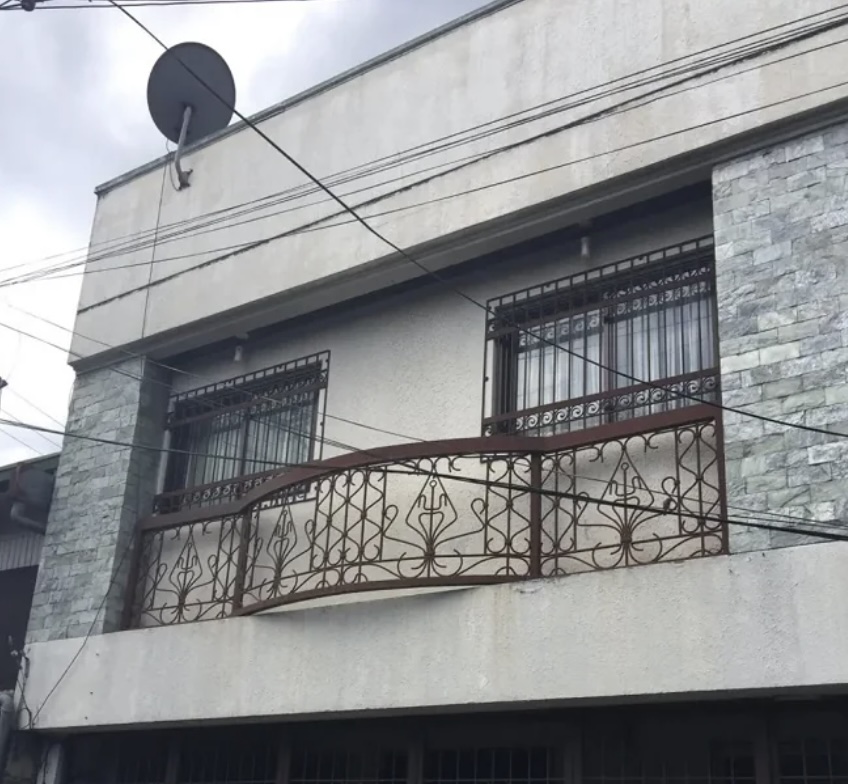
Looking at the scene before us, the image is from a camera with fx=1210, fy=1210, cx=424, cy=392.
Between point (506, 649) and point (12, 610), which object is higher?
point (12, 610)

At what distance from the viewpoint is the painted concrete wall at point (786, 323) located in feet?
20.3

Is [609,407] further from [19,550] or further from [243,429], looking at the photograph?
[19,550]

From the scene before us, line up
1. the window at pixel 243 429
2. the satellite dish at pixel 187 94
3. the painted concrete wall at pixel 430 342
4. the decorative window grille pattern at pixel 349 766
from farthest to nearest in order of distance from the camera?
the satellite dish at pixel 187 94
the window at pixel 243 429
the painted concrete wall at pixel 430 342
the decorative window grille pattern at pixel 349 766

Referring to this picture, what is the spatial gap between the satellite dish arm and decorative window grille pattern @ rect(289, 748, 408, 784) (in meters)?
5.01

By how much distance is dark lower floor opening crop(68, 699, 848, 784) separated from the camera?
6.42 meters

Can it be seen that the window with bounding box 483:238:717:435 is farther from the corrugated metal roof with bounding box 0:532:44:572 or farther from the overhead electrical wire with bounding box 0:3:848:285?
the corrugated metal roof with bounding box 0:532:44:572

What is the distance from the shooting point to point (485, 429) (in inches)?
324

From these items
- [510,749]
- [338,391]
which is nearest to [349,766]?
[510,749]

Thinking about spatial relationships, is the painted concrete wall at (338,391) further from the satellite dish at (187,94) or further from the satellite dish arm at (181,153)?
the satellite dish at (187,94)

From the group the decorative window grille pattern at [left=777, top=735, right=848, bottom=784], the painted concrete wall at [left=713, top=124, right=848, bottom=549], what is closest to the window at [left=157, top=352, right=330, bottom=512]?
the painted concrete wall at [left=713, top=124, right=848, bottom=549]

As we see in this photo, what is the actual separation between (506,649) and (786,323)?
239 centimetres

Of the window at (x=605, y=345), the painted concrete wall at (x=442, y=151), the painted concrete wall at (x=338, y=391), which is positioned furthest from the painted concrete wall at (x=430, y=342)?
the painted concrete wall at (x=442, y=151)

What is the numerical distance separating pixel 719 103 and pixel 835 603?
3.08 m

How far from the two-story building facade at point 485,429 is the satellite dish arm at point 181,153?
0.33 feet
